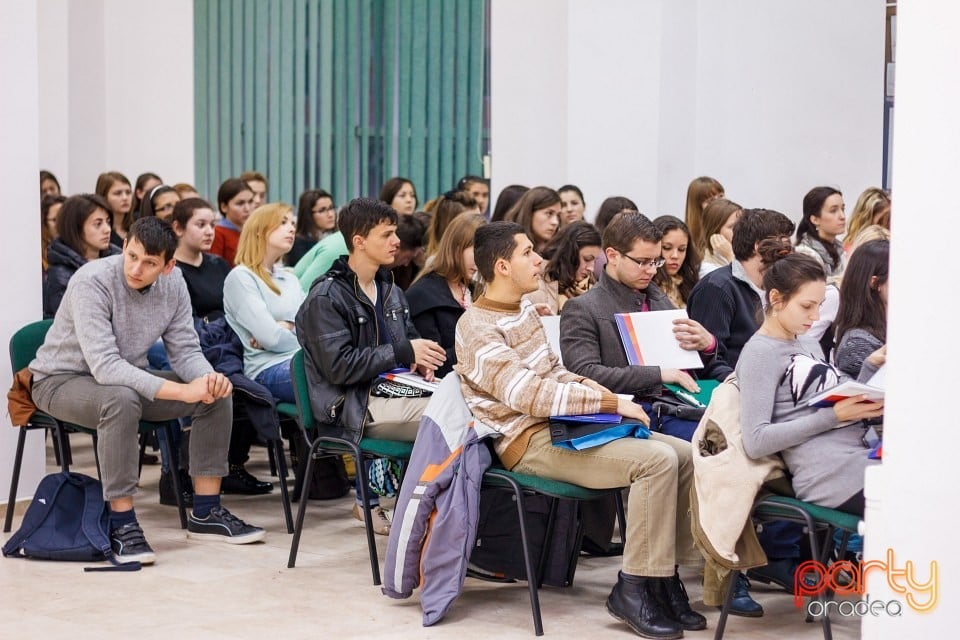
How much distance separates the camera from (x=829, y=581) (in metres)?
3.34

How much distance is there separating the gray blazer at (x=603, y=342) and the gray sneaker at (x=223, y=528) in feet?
4.49

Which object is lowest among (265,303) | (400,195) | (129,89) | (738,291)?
(265,303)

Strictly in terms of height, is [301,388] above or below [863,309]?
below

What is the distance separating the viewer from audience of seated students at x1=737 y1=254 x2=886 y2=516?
3.22 metres

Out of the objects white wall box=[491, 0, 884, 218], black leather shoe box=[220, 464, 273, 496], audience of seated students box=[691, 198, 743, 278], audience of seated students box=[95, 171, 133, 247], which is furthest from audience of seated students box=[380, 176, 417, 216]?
black leather shoe box=[220, 464, 273, 496]

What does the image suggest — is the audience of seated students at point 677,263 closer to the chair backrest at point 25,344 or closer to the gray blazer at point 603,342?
the gray blazer at point 603,342

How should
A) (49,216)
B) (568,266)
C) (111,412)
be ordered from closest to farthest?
(111,412)
(568,266)
(49,216)

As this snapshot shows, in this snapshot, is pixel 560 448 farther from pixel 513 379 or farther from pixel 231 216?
pixel 231 216

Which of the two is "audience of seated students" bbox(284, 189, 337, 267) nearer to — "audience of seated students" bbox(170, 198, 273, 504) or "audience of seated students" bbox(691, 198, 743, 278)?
"audience of seated students" bbox(170, 198, 273, 504)

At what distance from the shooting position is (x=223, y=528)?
459cm

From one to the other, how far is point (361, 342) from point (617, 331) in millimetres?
862

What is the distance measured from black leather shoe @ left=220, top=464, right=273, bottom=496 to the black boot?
225cm

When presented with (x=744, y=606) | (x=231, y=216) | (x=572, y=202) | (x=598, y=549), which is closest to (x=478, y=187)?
(x=572, y=202)

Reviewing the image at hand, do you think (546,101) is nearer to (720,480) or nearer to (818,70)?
(818,70)
